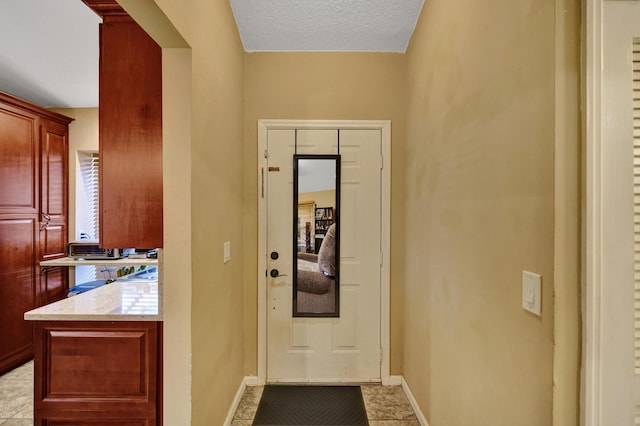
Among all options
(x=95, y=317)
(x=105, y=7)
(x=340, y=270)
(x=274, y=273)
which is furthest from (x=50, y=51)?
(x=340, y=270)

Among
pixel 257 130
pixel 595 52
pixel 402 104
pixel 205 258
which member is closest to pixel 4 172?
pixel 257 130

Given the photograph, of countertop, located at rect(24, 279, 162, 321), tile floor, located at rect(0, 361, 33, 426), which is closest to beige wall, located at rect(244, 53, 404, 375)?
countertop, located at rect(24, 279, 162, 321)

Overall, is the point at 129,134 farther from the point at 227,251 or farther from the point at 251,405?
the point at 251,405

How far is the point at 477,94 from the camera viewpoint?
1.24m

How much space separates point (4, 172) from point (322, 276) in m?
3.00

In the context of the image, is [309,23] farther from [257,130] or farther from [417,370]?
[417,370]

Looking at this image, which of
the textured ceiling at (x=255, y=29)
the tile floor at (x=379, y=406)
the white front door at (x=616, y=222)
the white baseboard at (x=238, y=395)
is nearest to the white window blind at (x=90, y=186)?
the textured ceiling at (x=255, y=29)

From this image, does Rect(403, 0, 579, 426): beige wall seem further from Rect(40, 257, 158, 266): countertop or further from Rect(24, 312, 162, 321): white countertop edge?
Rect(40, 257, 158, 266): countertop

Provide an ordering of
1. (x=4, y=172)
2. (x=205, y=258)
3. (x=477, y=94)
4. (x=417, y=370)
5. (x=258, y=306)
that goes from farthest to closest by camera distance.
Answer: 1. (x=4, y=172)
2. (x=258, y=306)
3. (x=417, y=370)
4. (x=205, y=258)
5. (x=477, y=94)

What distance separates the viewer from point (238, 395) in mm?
2174

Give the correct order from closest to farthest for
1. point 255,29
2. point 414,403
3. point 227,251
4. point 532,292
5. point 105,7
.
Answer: point 532,292 → point 105,7 → point 227,251 → point 414,403 → point 255,29

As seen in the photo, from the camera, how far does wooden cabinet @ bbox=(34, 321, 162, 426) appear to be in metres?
1.37

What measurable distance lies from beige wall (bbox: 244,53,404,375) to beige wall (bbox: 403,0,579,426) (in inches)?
18.7

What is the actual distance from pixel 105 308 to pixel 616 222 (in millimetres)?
2047
